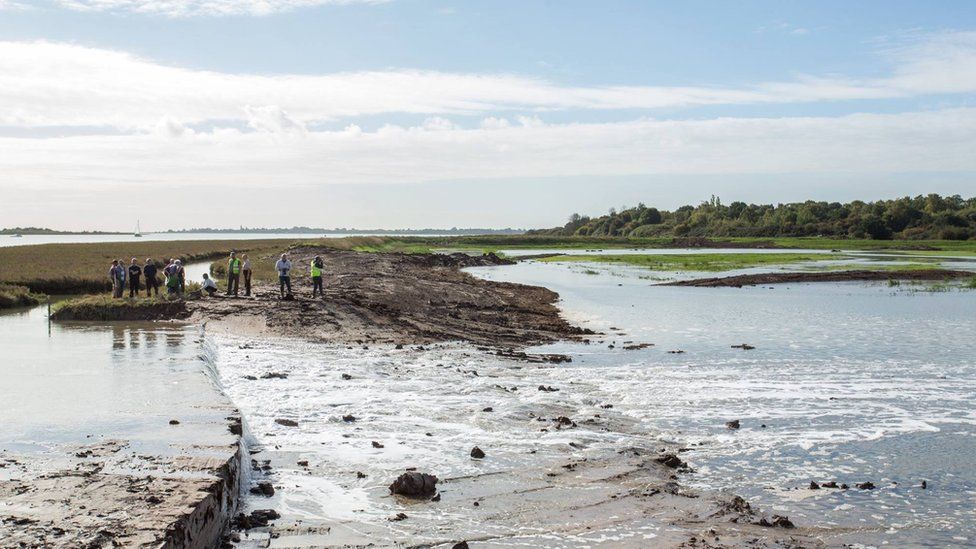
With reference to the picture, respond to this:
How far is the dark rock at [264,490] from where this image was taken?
1016 centimetres

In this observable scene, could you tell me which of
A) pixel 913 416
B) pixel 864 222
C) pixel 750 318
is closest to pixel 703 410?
pixel 913 416

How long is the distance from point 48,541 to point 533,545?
4674 mm

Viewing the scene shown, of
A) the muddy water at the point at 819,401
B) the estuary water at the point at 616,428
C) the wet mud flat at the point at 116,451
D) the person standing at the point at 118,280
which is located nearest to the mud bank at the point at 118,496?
the wet mud flat at the point at 116,451

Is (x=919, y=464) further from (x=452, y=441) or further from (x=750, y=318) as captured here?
(x=750, y=318)

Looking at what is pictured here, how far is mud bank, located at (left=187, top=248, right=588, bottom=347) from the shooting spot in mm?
26312

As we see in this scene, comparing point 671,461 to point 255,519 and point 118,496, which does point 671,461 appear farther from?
point 118,496

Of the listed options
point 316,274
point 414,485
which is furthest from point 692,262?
point 414,485

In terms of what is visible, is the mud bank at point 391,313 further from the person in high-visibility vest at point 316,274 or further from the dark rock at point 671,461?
the dark rock at point 671,461

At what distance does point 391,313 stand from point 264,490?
2073cm

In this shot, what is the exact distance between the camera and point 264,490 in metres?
10.2

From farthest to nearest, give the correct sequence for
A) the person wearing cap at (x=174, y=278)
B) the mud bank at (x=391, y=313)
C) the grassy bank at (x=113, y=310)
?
the person wearing cap at (x=174, y=278) → the grassy bank at (x=113, y=310) → the mud bank at (x=391, y=313)

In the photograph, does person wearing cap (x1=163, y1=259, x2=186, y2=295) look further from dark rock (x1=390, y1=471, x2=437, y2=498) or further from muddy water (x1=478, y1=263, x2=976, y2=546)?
dark rock (x1=390, y1=471, x2=437, y2=498)

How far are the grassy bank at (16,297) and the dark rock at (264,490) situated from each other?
2775 centimetres

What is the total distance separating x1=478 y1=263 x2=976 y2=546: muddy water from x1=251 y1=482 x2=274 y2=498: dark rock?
586 cm
